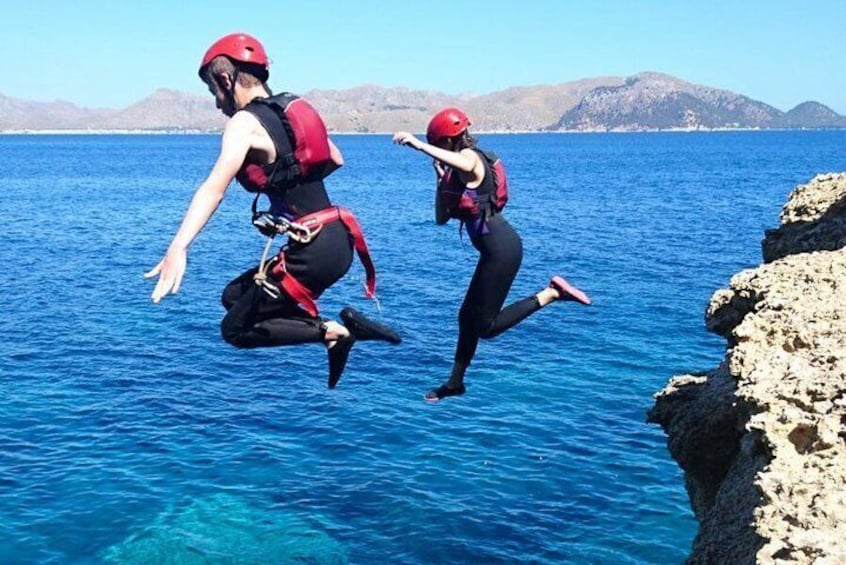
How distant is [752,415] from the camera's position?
28.1 feet

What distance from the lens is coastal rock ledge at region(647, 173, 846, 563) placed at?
275 inches

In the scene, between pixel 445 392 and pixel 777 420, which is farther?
pixel 445 392

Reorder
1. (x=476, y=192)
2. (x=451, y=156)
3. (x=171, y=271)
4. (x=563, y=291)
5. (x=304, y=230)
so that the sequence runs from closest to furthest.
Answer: (x=171, y=271), (x=304, y=230), (x=451, y=156), (x=476, y=192), (x=563, y=291)

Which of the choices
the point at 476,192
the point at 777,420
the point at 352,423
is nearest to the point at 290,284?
the point at 476,192

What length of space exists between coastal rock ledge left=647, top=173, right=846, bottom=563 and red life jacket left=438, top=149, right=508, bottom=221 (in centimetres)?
332

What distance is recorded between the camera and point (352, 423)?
30266 mm

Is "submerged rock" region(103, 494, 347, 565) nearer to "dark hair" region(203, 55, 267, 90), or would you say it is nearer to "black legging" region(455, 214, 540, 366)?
"black legging" region(455, 214, 540, 366)

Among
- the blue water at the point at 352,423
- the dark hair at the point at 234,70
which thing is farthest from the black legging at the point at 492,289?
the blue water at the point at 352,423

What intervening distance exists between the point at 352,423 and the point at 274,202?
22506mm

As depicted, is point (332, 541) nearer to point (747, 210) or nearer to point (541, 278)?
point (541, 278)

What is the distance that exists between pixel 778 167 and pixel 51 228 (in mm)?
128936

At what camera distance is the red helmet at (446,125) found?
9789mm

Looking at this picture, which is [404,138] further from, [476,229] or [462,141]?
[476,229]

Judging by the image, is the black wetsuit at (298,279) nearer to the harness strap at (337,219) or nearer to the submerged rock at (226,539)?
the harness strap at (337,219)
